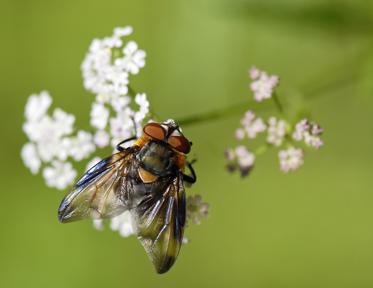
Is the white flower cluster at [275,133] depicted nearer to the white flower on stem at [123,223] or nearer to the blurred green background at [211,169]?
the white flower on stem at [123,223]

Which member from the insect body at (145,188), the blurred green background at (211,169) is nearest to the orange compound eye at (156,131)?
the insect body at (145,188)

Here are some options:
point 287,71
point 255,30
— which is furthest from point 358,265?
point 255,30

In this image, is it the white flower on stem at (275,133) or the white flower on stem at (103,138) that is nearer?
the white flower on stem at (275,133)

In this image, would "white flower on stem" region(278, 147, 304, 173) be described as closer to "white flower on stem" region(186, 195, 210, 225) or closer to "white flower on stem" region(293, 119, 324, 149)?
"white flower on stem" region(293, 119, 324, 149)

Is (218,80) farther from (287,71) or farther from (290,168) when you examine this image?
(290,168)

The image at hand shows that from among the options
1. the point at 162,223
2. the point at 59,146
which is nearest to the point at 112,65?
the point at 59,146

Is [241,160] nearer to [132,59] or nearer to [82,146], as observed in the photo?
[132,59]
